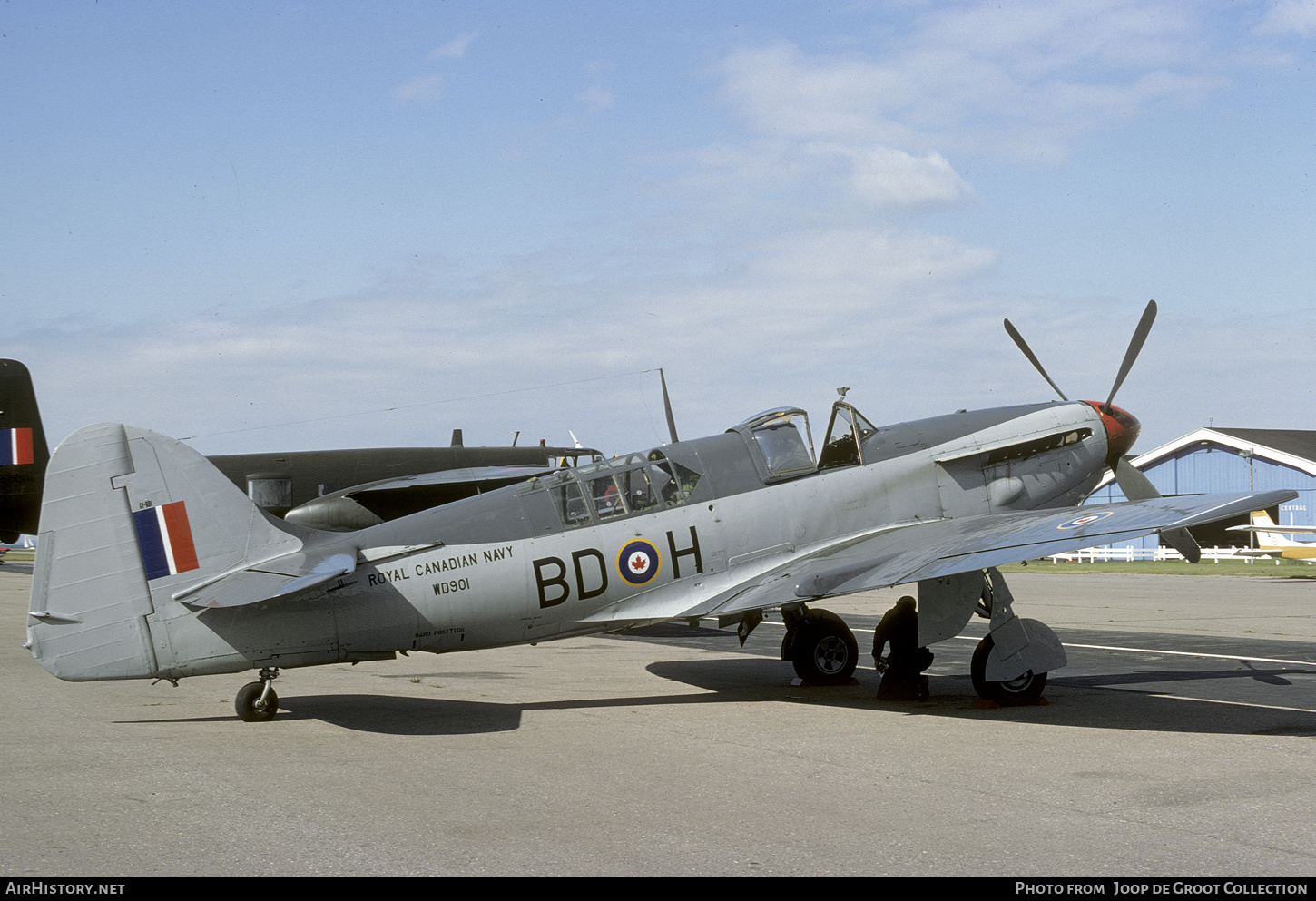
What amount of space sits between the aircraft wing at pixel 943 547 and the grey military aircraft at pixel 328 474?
6920 millimetres

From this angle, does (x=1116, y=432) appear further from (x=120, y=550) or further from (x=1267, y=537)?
(x=1267, y=537)

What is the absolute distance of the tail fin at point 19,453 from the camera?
19.5 meters

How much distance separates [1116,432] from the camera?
39.6ft

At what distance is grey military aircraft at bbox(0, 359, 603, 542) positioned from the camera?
64.6 ft

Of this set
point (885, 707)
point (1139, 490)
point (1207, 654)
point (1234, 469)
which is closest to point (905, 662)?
point (885, 707)

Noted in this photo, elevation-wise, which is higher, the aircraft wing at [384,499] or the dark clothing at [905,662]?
the aircraft wing at [384,499]

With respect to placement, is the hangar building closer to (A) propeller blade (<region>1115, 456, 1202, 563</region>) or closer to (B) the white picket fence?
(B) the white picket fence

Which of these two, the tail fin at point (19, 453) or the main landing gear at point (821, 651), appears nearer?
the main landing gear at point (821, 651)

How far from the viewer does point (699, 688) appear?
11953mm

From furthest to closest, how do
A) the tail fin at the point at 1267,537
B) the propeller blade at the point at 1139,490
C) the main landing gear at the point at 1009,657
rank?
the tail fin at the point at 1267,537 < the propeller blade at the point at 1139,490 < the main landing gear at the point at 1009,657

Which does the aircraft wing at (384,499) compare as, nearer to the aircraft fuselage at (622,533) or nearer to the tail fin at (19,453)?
the tail fin at (19,453)

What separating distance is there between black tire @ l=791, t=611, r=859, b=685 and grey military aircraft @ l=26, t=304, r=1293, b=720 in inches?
0.9

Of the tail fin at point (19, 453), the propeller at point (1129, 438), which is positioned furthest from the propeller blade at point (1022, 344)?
the tail fin at point (19, 453)

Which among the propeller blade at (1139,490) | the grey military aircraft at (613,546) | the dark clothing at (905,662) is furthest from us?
the propeller blade at (1139,490)
